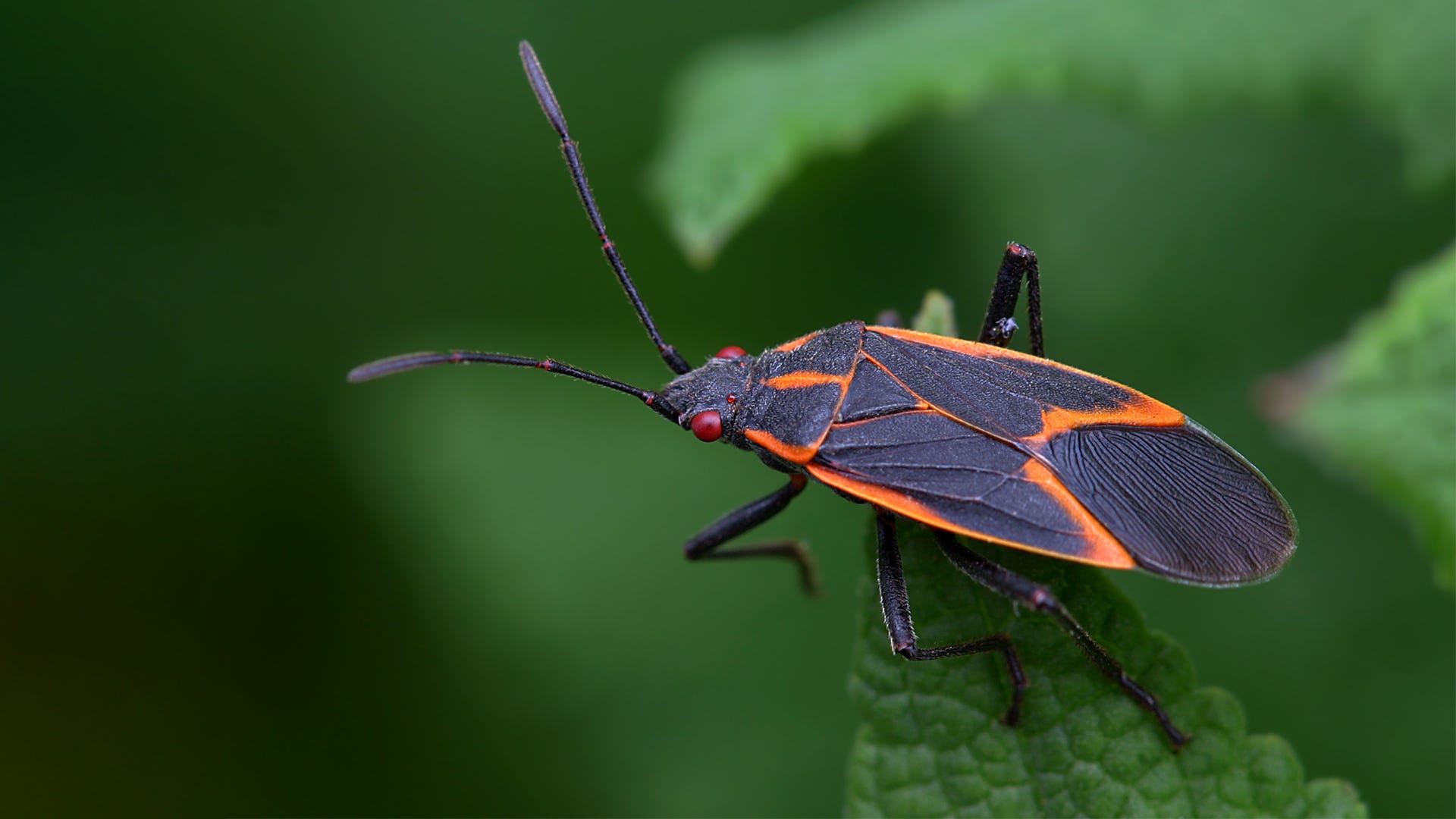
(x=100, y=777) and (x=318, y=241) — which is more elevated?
(x=318, y=241)

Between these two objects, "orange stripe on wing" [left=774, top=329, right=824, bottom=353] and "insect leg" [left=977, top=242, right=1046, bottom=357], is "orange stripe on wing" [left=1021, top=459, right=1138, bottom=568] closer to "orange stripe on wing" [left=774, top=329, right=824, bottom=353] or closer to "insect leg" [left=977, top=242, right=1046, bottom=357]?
"insect leg" [left=977, top=242, right=1046, bottom=357]

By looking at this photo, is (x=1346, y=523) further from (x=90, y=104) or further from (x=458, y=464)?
(x=90, y=104)

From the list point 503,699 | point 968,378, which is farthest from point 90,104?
point 968,378

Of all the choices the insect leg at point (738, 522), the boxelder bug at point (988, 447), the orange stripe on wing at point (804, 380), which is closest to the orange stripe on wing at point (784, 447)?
the boxelder bug at point (988, 447)

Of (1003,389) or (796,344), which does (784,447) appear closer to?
(796,344)

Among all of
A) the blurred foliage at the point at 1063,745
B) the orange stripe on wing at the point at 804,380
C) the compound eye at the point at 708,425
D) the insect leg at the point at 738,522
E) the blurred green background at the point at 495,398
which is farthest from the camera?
the blurred green background at the point at 495,398

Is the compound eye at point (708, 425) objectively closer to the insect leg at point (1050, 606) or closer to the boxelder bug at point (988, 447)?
the boxelder bug at point (988, 447)

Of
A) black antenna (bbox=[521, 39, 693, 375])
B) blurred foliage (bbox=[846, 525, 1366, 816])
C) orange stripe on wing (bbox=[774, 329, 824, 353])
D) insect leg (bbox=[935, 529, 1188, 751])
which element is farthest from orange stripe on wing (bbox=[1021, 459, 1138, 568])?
black antenna (bbox=[521, 39, 693, 375])
